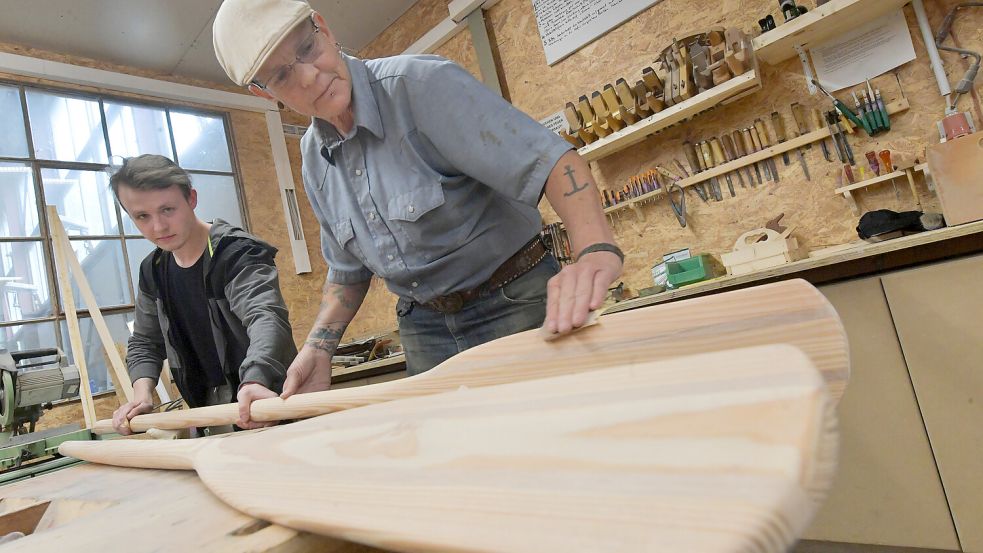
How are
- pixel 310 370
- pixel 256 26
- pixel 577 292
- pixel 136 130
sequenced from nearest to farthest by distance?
pixel 577 292, pixel 256 26, pixel 310 370, pixel 136 130

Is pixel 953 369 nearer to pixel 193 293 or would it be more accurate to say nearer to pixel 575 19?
pixel 193 293

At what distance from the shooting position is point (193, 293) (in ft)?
6.81

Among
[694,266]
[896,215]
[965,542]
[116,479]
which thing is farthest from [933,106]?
[116,479]

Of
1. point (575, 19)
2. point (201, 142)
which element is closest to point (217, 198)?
point (201, 142)

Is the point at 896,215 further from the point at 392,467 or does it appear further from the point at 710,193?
the point at 392,467

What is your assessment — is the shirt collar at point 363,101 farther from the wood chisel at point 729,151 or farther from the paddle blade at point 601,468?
the wood chisel at point 729,151

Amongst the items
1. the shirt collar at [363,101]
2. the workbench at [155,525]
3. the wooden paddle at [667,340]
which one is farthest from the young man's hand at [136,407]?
the wooden paddle at [667,340]

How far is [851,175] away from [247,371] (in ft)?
9.07

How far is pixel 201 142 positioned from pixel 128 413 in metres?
4.30

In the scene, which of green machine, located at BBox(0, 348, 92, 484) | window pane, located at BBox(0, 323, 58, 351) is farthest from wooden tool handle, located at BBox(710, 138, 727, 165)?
window pane, located at BBox(0, 323, 58, 351)

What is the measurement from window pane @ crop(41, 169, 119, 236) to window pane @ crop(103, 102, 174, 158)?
0.33m

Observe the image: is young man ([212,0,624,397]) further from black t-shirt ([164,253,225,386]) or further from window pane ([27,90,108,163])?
window pane ([27,90,108,163])

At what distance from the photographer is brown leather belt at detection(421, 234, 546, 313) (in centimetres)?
139

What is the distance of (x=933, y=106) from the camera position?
2.55 metres
